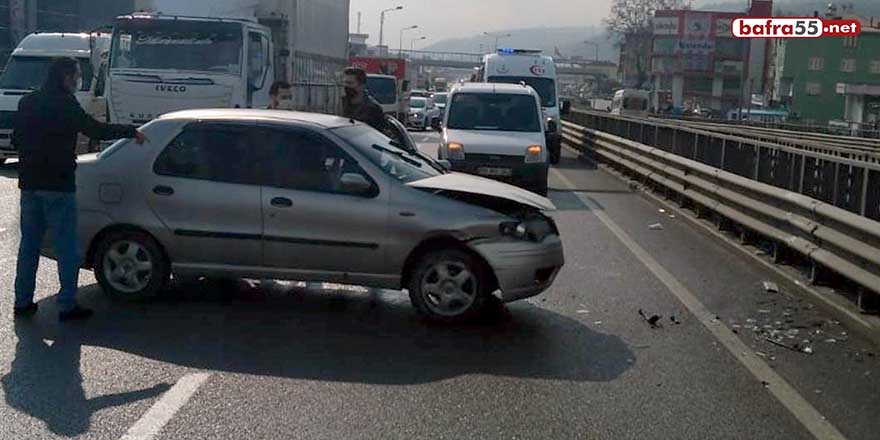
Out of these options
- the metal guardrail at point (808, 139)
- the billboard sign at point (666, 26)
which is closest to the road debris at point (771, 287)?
the metal guardrail at point (808, 139)

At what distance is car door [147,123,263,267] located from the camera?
28.1ft

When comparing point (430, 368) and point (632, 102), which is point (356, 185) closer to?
point (430, 368)

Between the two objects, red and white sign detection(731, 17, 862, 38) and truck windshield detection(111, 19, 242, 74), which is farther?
red and white sign detection(731, 17, 862, 38)

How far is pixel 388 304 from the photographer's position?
360 inches

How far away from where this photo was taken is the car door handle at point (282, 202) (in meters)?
8.50

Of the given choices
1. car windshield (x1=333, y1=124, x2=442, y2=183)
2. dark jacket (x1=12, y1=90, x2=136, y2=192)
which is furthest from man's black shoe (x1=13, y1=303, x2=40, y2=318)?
car windshield (x1=333, y1=124, x2=442, y2=183)

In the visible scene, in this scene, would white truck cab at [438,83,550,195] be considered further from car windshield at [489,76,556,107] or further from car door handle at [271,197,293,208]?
car door handle at [271,197,293,208]

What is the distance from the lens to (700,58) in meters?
106

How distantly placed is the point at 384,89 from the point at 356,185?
34499 mm

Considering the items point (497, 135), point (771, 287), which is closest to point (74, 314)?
point (771, 287)

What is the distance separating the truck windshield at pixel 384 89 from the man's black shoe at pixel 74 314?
34577 mm

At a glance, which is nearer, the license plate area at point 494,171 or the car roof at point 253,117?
the car roof at point 253,117

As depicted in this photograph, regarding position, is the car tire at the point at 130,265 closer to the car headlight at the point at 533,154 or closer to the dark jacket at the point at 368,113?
the dark jacket at the point at 368,113

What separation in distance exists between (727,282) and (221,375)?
5666 millimetres
